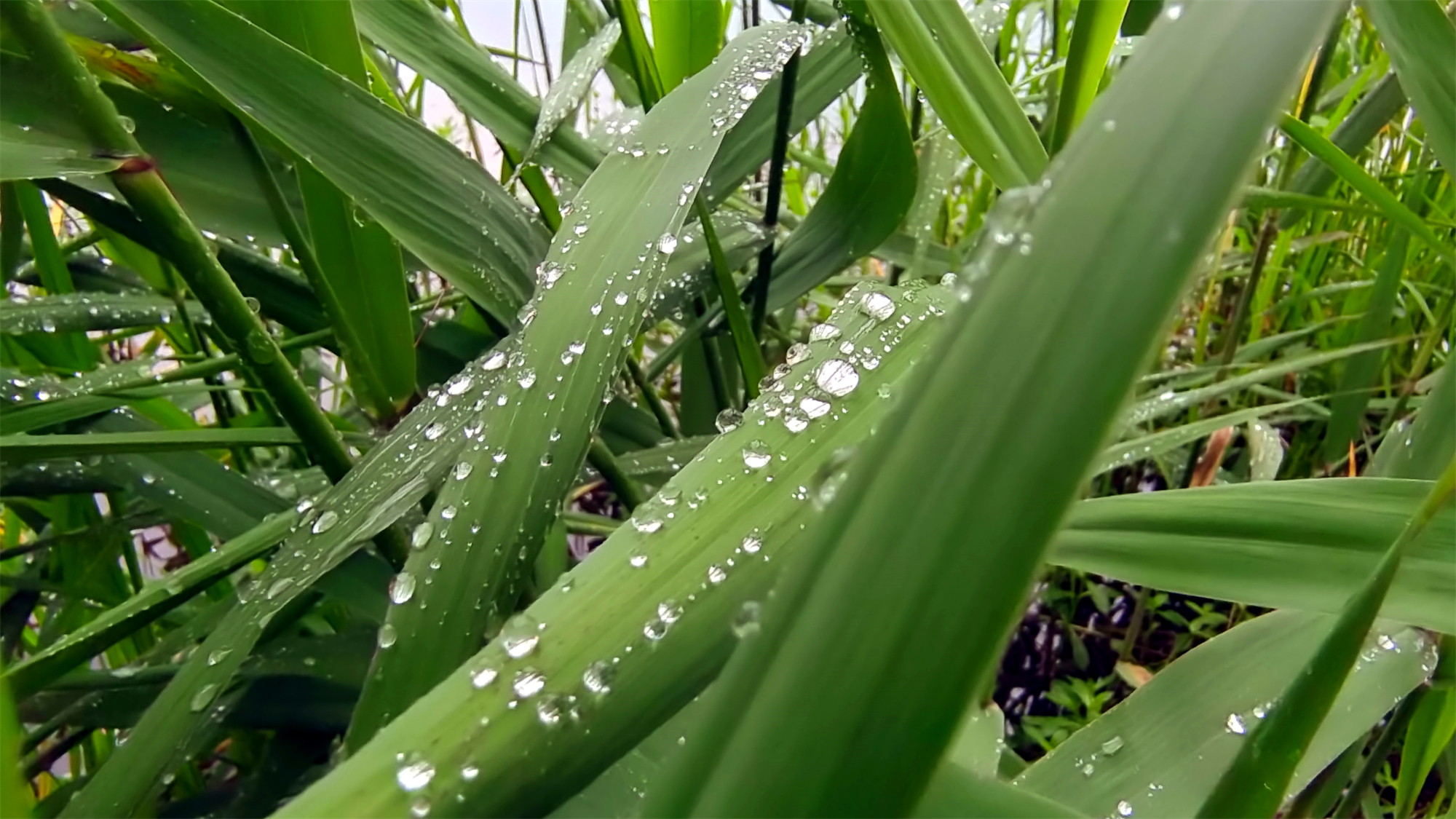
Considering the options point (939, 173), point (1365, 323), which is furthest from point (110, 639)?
point (1365, 323)

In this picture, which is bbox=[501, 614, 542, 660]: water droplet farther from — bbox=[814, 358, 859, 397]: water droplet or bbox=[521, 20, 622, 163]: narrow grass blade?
bbox=[521, 20, 622, 163]: narrow grass blade

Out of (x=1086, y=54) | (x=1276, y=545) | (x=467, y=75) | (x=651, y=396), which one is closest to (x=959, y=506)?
(x=1276, y=545)

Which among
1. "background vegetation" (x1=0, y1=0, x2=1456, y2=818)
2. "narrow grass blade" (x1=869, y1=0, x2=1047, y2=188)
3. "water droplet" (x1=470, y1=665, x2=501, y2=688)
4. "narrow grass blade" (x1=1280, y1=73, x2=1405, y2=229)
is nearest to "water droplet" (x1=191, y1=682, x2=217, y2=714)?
"background vegetation" (x1=0, y1=0, x2=1456, y2=818)

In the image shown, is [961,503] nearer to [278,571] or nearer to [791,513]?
[791,513]

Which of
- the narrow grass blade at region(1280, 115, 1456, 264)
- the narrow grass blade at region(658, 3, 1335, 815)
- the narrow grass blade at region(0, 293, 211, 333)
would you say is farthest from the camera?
the narrow grass blade at region(0, 293, 211, 333)

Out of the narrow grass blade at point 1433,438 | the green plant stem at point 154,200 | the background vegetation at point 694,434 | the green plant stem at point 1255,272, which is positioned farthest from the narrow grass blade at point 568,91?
the green plant stem at point 1255,272

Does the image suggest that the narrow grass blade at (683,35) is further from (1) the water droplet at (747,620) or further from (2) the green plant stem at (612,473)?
(1) the water droplet at (747,620)
